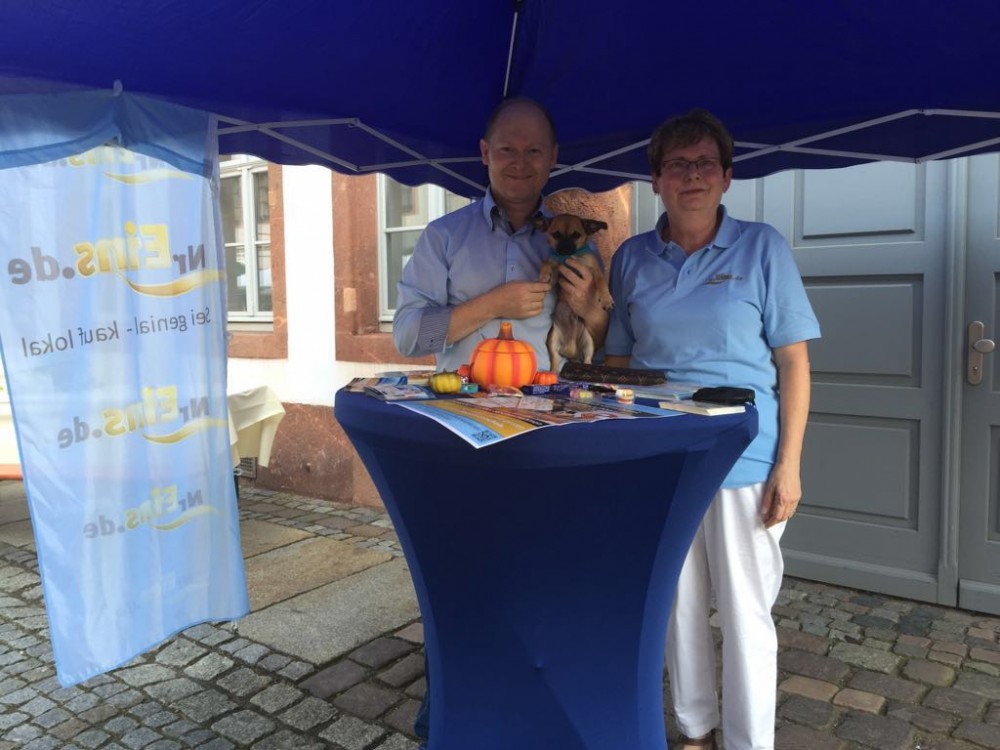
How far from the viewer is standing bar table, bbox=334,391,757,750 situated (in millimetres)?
1373

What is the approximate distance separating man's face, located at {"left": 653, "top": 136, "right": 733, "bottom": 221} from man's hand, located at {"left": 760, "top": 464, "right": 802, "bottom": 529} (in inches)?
30.5

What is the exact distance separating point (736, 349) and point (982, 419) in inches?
96.7

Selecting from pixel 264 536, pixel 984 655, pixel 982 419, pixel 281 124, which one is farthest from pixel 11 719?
pixel 982 419

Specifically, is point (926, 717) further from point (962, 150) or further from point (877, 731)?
point (962, 150)

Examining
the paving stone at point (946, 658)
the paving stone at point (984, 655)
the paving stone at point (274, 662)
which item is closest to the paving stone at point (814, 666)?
the paving stone at point (946, 658)

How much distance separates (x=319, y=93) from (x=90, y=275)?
999 mm

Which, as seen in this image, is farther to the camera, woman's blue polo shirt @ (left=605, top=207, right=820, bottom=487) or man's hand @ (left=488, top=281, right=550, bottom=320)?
woman's blue polo shirt @ (left=605, top=207, right=820, bottom=487)

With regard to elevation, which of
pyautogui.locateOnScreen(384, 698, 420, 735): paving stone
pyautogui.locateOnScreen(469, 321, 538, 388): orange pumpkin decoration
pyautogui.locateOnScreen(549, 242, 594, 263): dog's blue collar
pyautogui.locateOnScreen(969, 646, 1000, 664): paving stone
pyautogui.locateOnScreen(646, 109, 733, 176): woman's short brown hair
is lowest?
pyautogui.locateOnScreen(969, 646, 1000, 664): paving stone

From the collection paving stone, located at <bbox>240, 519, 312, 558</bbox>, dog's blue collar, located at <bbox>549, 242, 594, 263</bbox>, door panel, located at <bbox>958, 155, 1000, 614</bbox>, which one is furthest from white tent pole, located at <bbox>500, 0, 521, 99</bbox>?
paving stone, located at <bbox>240, 519, 312, 558</bbox>

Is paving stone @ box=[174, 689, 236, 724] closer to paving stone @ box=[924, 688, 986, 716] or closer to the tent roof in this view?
the tent roof

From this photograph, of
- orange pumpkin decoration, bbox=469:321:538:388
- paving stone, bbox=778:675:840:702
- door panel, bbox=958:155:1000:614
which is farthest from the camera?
door panel, bbox=958:155:1000:614

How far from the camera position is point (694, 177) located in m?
2.16

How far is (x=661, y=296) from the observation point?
2246 mm

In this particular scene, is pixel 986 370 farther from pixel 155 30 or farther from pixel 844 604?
pixel 155 30
